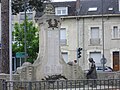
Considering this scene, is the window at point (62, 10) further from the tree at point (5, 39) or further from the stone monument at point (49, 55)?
A: the stone monument at point (49, 55)

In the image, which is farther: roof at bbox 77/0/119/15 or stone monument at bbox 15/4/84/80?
roof at bbox 77/0/119/15

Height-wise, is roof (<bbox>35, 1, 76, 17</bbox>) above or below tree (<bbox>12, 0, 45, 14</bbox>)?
above

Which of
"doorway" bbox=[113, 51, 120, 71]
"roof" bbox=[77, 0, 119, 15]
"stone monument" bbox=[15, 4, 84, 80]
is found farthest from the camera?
"roof" bbox=[77, 0, 119, 15]

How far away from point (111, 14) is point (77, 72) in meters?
31.0

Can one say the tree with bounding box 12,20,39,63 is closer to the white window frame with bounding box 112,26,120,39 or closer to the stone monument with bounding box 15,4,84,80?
the white window frame with bounding box 112,26,120,39

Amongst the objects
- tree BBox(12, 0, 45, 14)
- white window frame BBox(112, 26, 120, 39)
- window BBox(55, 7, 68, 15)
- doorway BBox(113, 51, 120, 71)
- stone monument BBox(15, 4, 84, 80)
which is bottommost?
doorway BBox(113, 51, 120, 71)

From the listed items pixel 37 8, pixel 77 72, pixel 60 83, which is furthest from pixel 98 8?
pixel 60 83

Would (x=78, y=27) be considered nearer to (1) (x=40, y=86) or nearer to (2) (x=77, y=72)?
(2) (x=77, y=72)

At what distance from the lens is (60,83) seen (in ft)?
45.9

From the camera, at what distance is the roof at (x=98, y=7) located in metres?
52.4

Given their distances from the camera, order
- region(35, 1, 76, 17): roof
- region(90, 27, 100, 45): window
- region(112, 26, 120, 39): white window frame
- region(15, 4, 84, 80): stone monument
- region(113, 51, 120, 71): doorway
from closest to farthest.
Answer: region(15, 4, 84, 80): stone monument, region(113, 51, 120, 71): doorway, region(112, 26, 120, 39): white window frame, region(90, 27, 100, 45): window, region(35, 1, 76, 17): roof

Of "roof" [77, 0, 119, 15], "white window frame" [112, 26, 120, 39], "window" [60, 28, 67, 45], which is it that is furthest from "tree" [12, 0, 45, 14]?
"white window frame" [112, 26, 120, 39]

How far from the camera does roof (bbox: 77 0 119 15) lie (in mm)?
52375

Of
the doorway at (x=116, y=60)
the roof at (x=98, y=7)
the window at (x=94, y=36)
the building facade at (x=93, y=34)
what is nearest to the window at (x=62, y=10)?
the building facade at (x=93, y=34)
